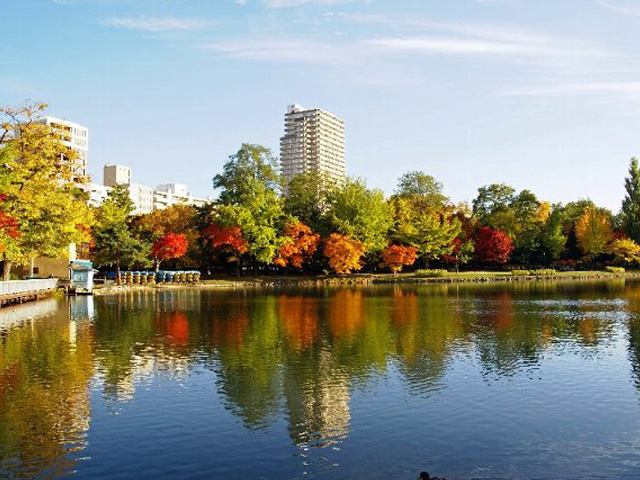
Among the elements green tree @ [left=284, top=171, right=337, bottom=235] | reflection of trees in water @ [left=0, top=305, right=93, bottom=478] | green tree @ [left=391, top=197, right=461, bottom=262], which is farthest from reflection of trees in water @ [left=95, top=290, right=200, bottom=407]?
green tree @ [left=391, top=197, right=461, bottom=262]

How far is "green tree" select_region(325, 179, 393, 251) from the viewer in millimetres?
96062

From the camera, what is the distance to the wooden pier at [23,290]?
4888 centimetres

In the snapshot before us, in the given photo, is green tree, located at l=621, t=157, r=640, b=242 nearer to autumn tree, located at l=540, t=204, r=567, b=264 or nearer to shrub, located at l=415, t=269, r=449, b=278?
autumn tree, located at l=540, t=204, r=567, b=264

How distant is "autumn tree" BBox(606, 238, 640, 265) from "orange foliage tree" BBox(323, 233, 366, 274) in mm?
50598

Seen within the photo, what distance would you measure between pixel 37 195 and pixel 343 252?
4757cm

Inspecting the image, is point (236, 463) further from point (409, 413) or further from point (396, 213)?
point (396, 213)

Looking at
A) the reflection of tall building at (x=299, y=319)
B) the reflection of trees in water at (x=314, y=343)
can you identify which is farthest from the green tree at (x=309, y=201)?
the reflection of trees in water at (x=314, y=343)

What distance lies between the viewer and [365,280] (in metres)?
93.1

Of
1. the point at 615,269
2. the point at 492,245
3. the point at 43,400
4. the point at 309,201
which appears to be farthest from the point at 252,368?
the point at 615,269

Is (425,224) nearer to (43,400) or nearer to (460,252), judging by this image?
(460,252)

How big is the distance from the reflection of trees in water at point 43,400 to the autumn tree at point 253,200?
54.9 meters

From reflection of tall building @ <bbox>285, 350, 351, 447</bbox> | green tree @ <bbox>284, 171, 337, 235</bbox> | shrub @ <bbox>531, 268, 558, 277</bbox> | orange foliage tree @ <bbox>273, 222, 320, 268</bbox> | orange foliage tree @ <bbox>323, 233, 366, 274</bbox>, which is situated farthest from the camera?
shrub @ <bbox>531, 268, 558, 277</bbox>

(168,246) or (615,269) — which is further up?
(168,246)

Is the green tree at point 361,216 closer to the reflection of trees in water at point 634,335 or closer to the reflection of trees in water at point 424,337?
the reflection of trees in water at point 424,337
